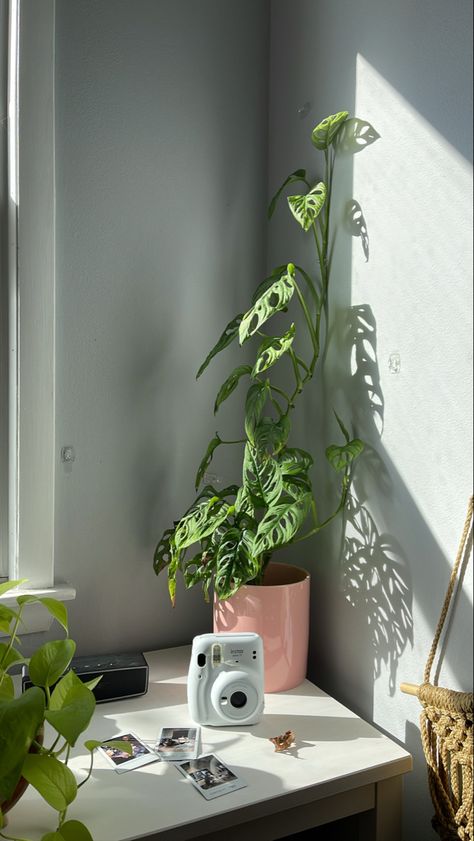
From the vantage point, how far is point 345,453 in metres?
1.40

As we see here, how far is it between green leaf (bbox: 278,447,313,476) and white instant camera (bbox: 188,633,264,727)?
0.31m

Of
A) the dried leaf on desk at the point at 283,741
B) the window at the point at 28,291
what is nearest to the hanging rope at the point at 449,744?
the dried leaf on desk at the point at 283,741

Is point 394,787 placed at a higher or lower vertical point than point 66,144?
lower

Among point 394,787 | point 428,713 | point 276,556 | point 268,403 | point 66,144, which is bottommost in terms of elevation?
point 394,787

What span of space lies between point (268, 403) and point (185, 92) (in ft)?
2.37

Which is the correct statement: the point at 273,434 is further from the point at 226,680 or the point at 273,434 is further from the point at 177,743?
the point at 177,743

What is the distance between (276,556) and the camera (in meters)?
1.78

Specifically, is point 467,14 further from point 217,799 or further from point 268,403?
point 217,799

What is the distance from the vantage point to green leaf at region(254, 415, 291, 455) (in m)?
1.44

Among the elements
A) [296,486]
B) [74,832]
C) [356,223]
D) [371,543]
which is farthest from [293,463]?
[74,832]

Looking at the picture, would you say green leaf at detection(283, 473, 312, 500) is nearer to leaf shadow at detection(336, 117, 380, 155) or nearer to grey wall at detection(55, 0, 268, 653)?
grey wall at detection(55, 0, 268, 653)

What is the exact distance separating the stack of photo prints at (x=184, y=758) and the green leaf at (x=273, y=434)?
0.53 metres

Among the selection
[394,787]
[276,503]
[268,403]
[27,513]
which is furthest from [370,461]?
[27,513]

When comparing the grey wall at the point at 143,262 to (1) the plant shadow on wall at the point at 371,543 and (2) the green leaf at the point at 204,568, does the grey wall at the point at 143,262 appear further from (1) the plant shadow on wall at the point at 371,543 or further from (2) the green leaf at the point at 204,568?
(1) the plant shadow on wall at the point at 371,543
